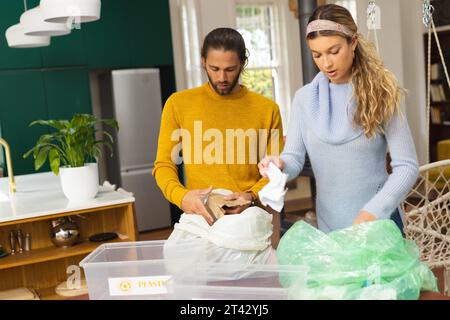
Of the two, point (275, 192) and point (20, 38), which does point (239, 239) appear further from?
point (20, 38)

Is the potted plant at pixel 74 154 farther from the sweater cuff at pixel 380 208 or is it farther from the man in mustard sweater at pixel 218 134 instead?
the sweater cuff at pixel 380 208

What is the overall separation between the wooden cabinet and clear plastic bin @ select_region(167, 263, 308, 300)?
2040 mm

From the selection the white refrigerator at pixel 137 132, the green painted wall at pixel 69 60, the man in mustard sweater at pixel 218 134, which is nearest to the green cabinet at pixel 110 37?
the green painted wall at pixel 69 60

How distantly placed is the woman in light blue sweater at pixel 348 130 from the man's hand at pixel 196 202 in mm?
276

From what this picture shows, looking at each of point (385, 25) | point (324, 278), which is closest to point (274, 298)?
point (324, 278)

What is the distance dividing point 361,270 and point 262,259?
44cm

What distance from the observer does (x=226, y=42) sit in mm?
1811

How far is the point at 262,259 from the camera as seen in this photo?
5.00 feet

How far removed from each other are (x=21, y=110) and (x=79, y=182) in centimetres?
271

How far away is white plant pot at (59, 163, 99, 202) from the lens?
3111 millimetres

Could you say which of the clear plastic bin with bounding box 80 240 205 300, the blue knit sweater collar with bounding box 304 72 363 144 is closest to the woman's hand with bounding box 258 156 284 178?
the blue knit sweater collar with bounding box 304 72 363 144

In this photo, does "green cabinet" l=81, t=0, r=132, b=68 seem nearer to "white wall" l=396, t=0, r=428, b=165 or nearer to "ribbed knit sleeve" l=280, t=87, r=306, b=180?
"white wall" l=396, t=0, r=428, b=165

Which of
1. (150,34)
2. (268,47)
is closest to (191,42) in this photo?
(150,34)
